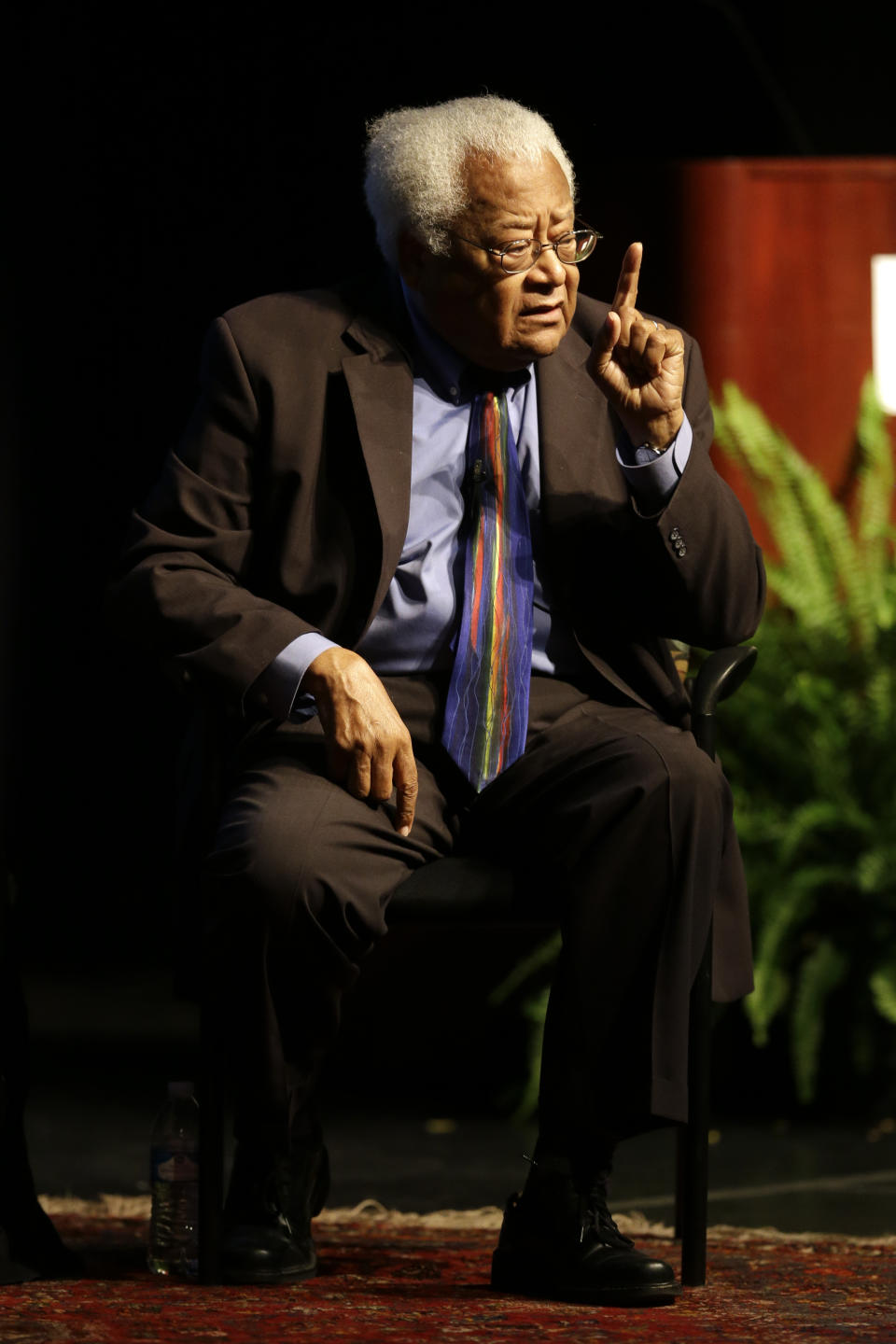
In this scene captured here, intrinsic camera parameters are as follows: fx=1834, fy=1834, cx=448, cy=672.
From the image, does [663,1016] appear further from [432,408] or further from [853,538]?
[853,538]

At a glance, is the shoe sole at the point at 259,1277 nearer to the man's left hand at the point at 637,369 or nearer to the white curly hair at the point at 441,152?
the man's left hand at the point at 637,369

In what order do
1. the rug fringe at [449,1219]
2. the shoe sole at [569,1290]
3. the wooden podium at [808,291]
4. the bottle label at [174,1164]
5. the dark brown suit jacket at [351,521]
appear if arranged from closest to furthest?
the shoe sole at [569,1290], the dark brown suit jacket at [351,521], the bottle label at [174,1164], the rug fringe at [449,1219], the wooden podium at [808,291]

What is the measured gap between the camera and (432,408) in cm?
223

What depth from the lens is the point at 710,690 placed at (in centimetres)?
209

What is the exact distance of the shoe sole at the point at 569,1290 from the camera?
187cm

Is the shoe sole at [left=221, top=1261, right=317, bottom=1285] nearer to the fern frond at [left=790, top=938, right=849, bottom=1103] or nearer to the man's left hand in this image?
the man's left hand

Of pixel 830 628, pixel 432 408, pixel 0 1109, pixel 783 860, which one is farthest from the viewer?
pixel 830 628

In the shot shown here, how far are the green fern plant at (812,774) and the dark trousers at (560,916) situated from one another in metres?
1.38

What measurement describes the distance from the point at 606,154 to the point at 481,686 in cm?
368

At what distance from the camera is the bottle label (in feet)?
7.22

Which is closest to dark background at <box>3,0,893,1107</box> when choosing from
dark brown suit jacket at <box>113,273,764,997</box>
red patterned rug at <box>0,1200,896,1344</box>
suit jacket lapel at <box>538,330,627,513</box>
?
suit jacket lapel at <box>538,330,627,513</box>

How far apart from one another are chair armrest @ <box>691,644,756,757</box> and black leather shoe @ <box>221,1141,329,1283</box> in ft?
2.20

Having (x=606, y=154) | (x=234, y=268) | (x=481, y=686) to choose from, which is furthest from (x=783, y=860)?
(x=234, y=268)

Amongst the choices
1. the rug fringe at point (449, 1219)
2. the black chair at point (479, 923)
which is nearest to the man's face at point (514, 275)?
the black chair at point (479, 923)
